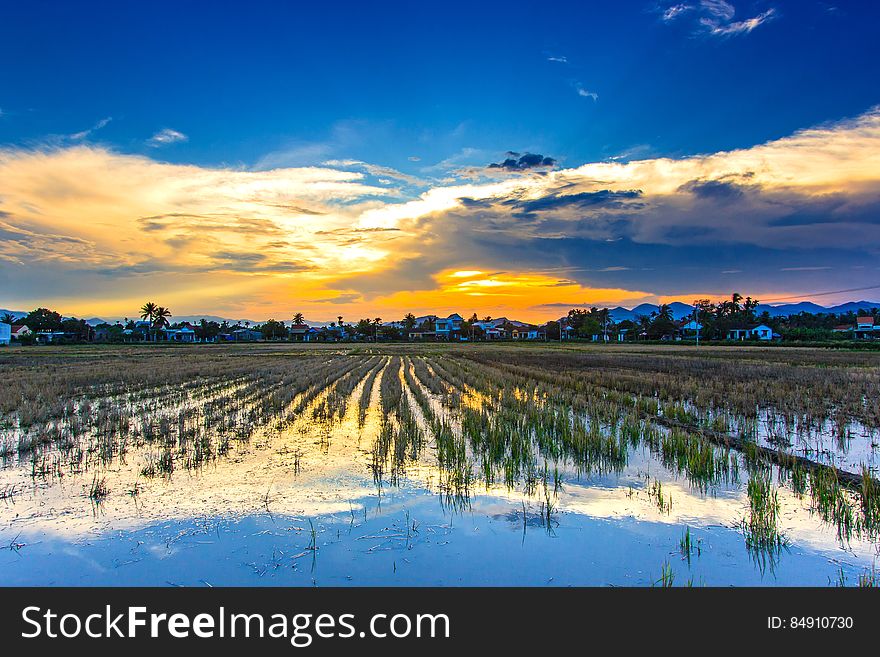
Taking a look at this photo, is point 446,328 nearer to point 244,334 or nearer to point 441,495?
point 244,334

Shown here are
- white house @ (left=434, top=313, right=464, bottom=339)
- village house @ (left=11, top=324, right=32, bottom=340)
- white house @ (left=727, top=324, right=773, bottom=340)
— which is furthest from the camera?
white house @ (left=434, top=313, right=464, bottom=339)

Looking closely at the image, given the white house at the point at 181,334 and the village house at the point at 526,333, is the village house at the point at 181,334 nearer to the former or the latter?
the white house at the point at 181,334

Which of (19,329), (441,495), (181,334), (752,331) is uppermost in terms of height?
(19,329)

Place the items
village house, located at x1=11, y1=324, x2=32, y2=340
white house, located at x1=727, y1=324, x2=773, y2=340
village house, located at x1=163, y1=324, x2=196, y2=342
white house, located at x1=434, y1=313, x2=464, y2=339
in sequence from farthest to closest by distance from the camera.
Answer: white house, located at x1=434, y1=313, x2=464, y2=339 < village house, located at x1=163, y1=324, x2=196, y2=342 < village house, located at x1=11, y1=324, x2=32, y2=340 < white house, located at x1=727, y1=324, x2=773, y2=340

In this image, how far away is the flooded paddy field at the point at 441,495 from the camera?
3613 millimetres

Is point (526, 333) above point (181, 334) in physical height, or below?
above

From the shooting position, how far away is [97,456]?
22.6 feet

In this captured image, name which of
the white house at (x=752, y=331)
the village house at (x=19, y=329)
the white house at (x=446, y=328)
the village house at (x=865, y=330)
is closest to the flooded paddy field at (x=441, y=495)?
the village house at (x=865, y=330)

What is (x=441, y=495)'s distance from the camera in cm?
524

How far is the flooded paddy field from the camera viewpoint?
11.9ft

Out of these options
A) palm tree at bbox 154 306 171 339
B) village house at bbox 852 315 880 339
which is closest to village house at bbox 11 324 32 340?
palm tree at bbox 154 306 171 339

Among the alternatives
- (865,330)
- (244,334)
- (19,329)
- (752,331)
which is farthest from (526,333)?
(19,329)

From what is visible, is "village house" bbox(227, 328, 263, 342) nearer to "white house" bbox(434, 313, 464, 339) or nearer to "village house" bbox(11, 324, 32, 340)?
"village house" bbox(11, 324, 32, 340)
